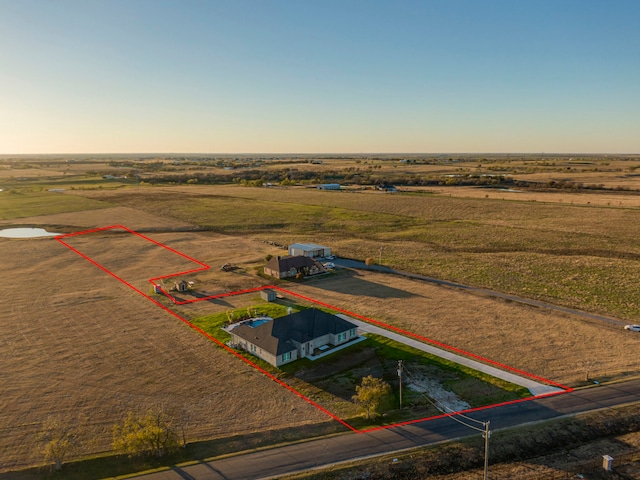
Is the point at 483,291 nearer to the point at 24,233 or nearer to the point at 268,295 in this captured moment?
the point at 268,295

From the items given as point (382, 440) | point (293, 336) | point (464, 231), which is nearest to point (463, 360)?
point (382, 440)

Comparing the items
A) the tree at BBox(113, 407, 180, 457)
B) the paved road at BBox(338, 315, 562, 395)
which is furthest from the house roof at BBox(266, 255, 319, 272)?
the tree at BBox(113, 407, 180, 457)

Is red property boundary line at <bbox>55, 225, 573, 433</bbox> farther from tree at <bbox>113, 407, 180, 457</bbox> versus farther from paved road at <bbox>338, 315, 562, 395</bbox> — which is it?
tree at <bbox>113, 407, 180, 457</bbox>

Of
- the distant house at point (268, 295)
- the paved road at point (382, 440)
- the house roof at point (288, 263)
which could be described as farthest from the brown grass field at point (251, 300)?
the distant house at point (268, 295)

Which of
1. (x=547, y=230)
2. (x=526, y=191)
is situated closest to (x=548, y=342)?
(x=547, y=230)

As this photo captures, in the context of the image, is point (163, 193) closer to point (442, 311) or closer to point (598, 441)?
point (442, 311)

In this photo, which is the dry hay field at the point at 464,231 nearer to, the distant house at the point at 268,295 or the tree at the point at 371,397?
the distant house at the point at 268,295
